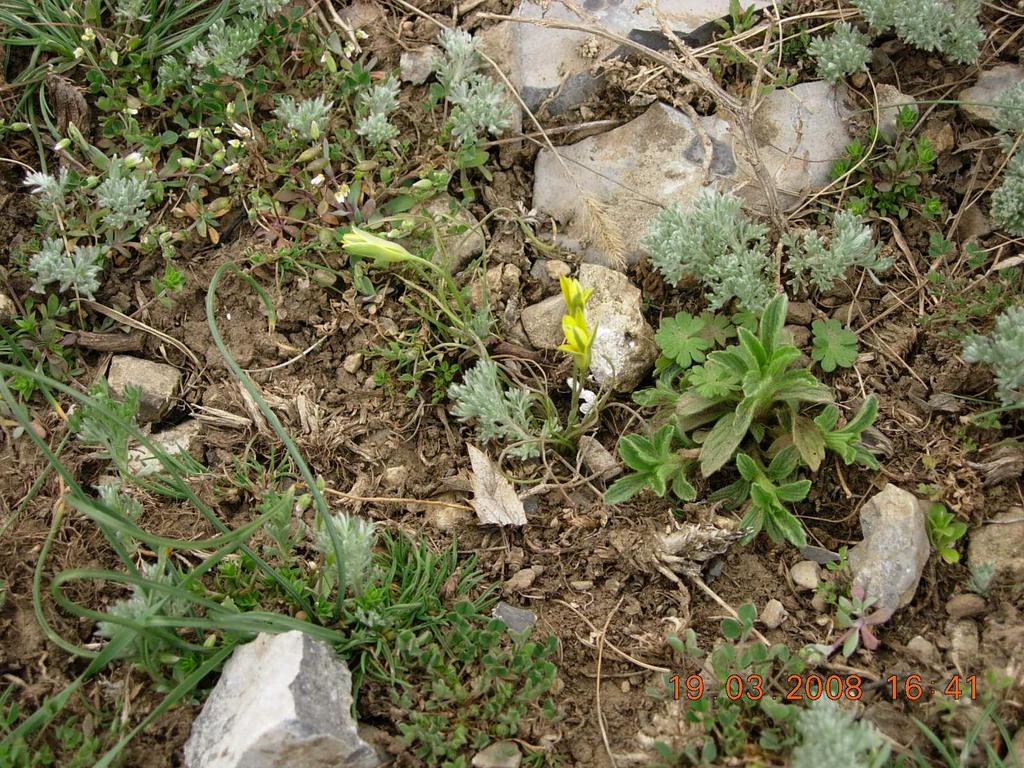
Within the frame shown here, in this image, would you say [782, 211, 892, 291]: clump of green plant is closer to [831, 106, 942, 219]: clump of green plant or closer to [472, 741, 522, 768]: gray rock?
[831, 106, 942, 219]: clump of green plant

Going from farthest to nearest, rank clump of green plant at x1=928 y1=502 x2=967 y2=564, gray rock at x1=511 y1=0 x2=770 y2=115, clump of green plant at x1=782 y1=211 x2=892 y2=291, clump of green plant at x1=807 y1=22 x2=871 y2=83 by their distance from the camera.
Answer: gray rock at x1=511 y1=0 x2=770 y2=115 → clump of green plant at x1=807 y1=22 x2=871 y2=83 → clump of green plant at x1=782 y1=211 x2=892 y2=291 → clump of green plant at x1=928 y1=502 x2=967 y2=564

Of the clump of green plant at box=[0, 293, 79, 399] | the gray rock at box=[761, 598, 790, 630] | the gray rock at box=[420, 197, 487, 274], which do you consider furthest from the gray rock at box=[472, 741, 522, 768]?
the clump of green plant at box=[0, 293, 79, 399]

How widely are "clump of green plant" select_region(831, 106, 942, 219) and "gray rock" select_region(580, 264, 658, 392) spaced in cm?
84

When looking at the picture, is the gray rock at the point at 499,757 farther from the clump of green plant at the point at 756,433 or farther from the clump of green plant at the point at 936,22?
the clump of green plant at the point at 936,22

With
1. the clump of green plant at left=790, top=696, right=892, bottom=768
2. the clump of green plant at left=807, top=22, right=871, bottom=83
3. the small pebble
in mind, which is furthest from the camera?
the clump of green plant at left=807, top=22, right=871, bottom=83

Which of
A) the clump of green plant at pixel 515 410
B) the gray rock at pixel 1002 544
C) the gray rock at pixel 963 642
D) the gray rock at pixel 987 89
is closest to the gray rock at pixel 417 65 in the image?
the clump of green plant at pixel 515 410

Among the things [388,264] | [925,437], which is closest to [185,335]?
[388,264]

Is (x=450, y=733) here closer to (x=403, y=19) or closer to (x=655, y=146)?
(x=655, y=146)

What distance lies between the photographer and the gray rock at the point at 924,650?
248 cm

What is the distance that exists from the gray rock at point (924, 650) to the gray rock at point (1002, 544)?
286 mm

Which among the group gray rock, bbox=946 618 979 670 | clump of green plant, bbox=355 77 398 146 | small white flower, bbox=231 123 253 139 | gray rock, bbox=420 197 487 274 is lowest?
gray rock, bbox=946 618 979 670

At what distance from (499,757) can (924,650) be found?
123cm

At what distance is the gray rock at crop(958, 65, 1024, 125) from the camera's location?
3.23 meters

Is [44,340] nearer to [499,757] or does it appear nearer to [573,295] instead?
[573,295]
